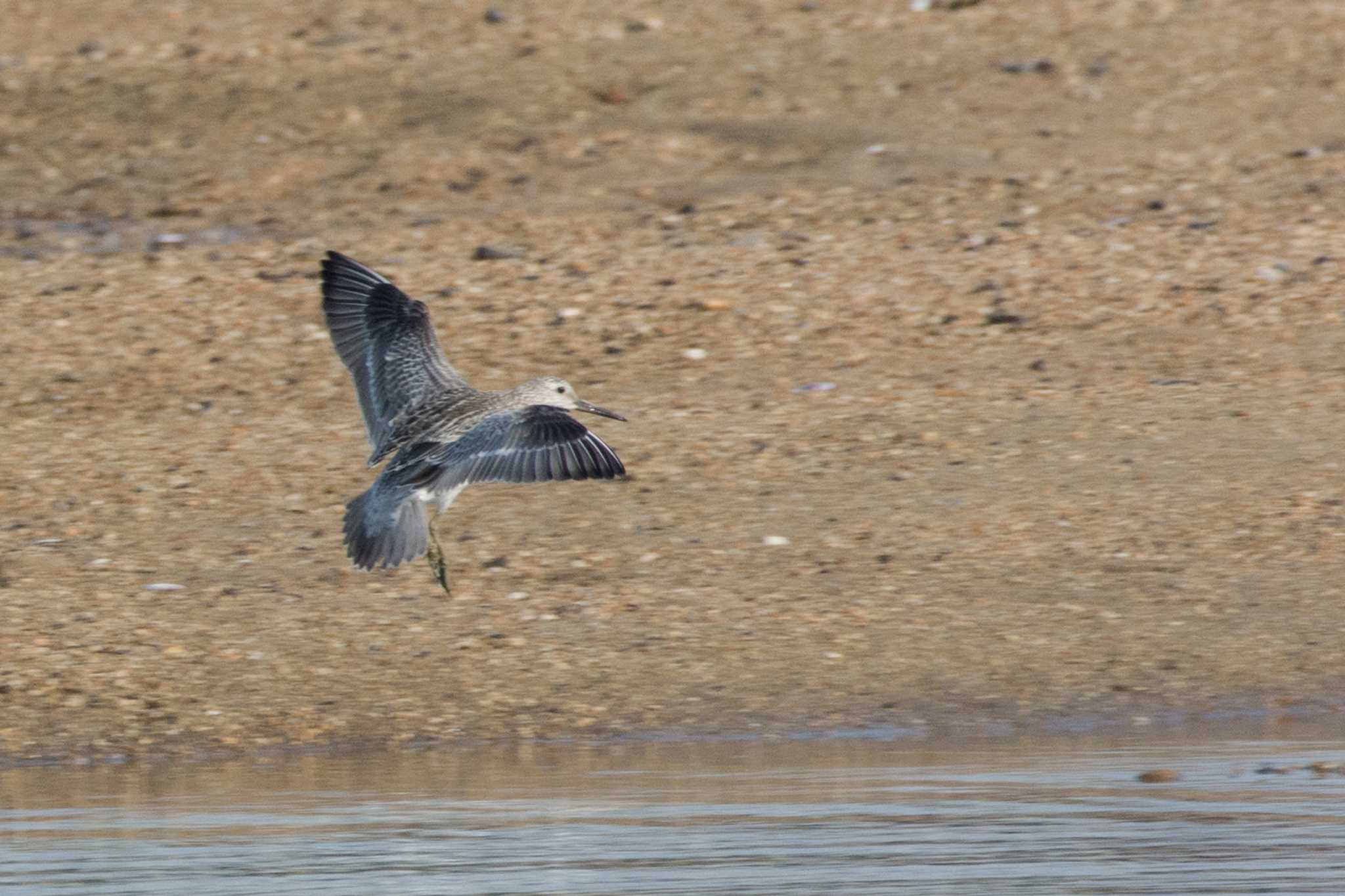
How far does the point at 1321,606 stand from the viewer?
946 cm

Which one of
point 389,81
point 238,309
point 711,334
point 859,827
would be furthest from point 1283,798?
point 389,81

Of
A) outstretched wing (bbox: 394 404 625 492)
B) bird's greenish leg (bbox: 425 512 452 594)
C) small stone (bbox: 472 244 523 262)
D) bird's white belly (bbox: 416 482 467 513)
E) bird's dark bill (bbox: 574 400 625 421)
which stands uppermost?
small stone (bbox: 472 244 523 262)

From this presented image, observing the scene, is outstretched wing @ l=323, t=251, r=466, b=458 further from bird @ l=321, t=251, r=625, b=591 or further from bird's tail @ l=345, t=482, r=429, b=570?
bird's tail @ l=345, t=482, r=429, b=570

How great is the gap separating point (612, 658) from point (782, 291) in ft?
16.1

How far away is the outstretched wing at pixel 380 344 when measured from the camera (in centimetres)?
950

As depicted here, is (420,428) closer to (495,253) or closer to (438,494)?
(438,494)

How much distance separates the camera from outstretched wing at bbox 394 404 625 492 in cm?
824

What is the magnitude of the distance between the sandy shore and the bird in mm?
595

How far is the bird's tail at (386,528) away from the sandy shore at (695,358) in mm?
502

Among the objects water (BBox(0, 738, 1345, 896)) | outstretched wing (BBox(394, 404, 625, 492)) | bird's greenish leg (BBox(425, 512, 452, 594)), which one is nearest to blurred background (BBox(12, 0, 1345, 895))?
water (BBox(0, 738, 1345, 896))

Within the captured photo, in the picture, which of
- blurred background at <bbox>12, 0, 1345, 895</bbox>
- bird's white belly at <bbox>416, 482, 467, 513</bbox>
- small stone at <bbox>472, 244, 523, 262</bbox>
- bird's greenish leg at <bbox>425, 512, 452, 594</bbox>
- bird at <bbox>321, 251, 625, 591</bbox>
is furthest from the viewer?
small stone at <bbox>472, 244, 523, 262</bbox>

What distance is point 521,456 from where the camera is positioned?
8367mm

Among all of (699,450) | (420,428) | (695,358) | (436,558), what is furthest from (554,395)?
(695,358)

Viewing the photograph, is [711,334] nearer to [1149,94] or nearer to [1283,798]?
[1149,94]
